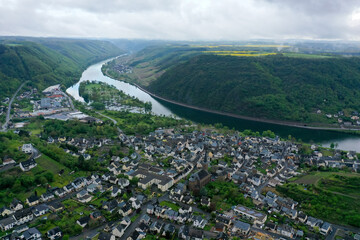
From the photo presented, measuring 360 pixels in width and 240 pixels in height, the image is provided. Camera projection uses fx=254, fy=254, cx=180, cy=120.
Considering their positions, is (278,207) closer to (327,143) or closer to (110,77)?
(327,143)

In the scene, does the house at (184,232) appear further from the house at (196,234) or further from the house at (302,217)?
the house at (302,217)

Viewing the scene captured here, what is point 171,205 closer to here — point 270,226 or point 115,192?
point 115,192

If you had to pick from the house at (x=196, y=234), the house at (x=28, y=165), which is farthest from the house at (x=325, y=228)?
the house at (x=28, y=165)

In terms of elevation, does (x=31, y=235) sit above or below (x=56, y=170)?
below

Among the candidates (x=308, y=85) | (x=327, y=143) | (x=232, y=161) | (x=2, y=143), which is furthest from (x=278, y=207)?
(x=308, y=85)

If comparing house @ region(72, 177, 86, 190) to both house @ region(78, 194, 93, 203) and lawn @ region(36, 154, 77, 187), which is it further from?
house @ region(78, 194, 93, 203)

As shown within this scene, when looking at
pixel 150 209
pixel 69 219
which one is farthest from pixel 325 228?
pixel 69 219

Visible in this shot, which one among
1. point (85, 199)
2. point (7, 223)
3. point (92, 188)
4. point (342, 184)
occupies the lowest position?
point (7, 223)

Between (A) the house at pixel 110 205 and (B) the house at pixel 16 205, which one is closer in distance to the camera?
(B) the house at pixel 16 205
